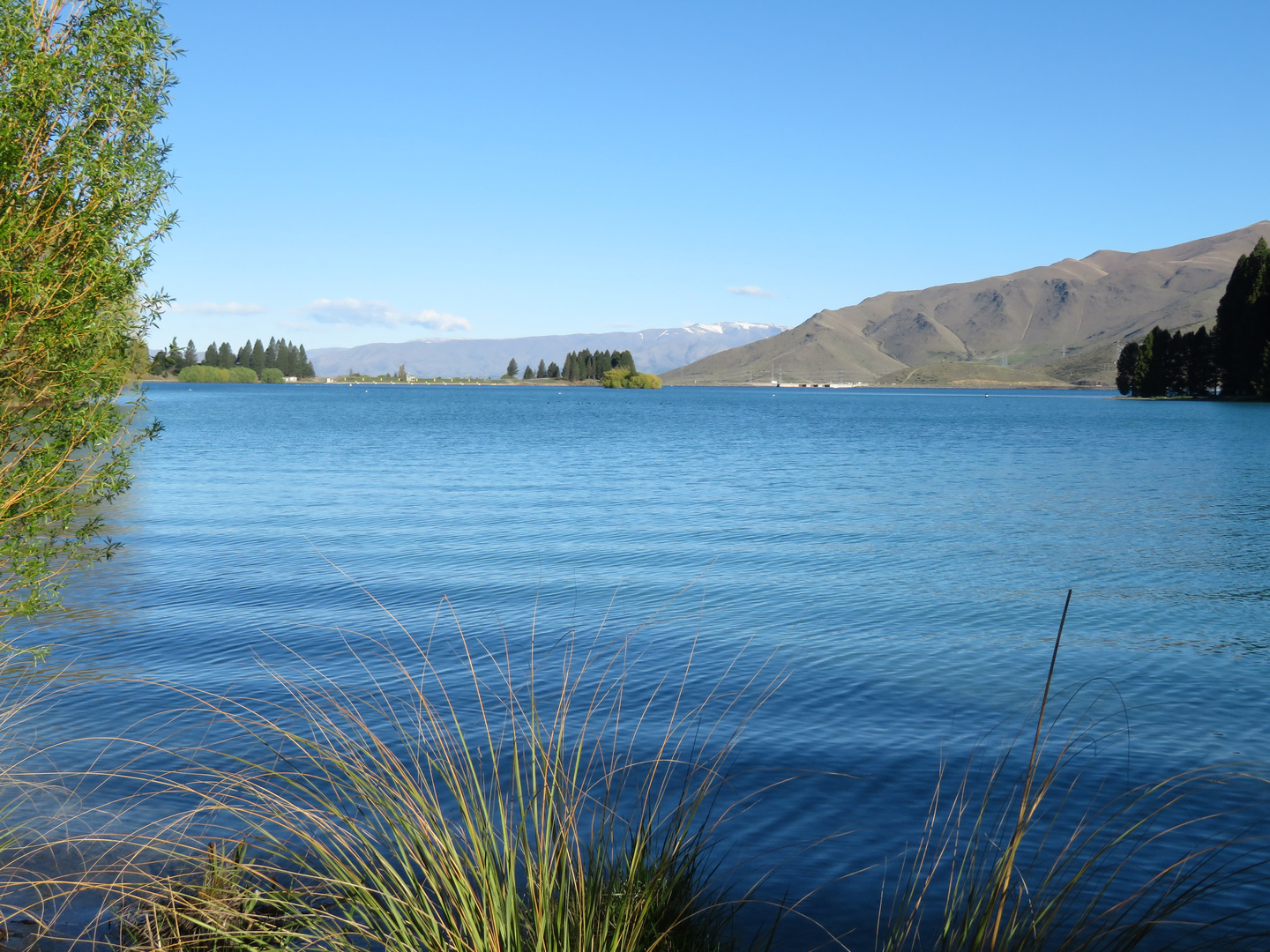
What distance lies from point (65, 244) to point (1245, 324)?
386ft

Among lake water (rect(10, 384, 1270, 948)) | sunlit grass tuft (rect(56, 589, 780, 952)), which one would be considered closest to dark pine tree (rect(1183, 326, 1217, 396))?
lake water (rect(10, 384, 1270, 948))

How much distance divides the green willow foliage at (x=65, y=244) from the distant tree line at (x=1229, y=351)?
361 ft

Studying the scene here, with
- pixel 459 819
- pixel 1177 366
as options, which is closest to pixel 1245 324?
pixel 1177 366

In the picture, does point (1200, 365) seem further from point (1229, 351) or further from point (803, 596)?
point (803, 596)

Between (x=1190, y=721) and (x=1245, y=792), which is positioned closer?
(x=1245, y=792)

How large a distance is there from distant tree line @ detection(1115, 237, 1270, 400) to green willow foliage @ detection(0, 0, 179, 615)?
109923 millimetres

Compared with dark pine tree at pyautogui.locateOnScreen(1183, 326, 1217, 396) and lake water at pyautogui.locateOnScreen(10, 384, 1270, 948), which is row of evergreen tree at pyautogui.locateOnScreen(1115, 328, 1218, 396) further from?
lake water at pyautogui.locateOnScreen(10, 384, 1270, 948)

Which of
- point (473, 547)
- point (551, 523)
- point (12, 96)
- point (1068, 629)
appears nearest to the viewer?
point (12, 96)

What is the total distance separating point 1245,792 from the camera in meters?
8.36

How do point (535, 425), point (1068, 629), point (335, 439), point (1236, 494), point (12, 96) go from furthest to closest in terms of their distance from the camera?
point (535, 425), point (335, 439), point (1236, 494), point (1068, 629), point (12, 96)

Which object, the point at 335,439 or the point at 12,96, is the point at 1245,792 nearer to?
the point at 12,96

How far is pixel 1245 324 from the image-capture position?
333 feet

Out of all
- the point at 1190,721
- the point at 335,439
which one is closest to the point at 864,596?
the point at 1190,721

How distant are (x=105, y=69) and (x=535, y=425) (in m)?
75.7
